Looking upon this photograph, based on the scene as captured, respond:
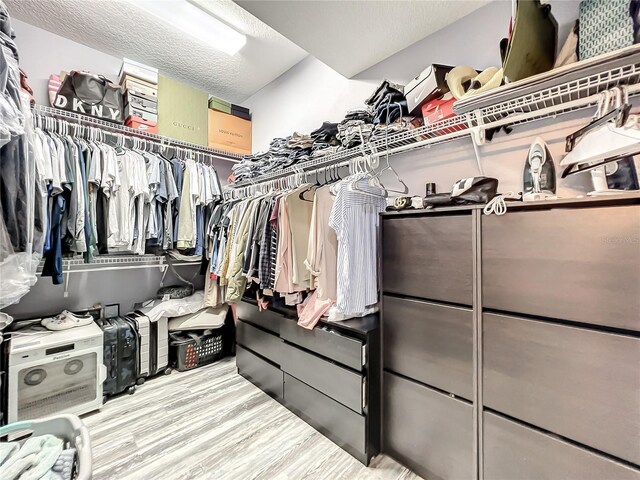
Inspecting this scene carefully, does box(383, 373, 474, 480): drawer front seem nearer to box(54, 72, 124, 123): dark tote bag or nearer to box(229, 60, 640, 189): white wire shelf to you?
box(229, 60, 640, 189): white wire shelf

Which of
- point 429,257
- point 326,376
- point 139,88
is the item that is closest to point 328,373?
point 326,376

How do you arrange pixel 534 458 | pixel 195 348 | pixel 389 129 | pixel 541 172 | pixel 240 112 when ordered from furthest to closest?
pixel 240 112
pixel 195 348
pixel 389 129
pixel 541 172
pixel 534 458

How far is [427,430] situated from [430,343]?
1.46 feet

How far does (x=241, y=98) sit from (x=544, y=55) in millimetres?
2996

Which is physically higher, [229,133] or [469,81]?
[229,133]

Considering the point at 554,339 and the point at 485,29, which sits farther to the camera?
the point at 485,29

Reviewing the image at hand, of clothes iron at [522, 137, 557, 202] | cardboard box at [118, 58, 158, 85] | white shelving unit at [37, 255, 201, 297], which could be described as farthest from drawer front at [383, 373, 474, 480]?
cardboard box at [118, 58, 158, 85]

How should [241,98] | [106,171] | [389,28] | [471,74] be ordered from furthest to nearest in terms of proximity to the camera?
1. [241,98]
2. [106,171]
3. [389,28]
4. [471,74]

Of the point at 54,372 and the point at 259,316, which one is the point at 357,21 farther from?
the point at 54,372

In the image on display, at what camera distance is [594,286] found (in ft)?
3.05

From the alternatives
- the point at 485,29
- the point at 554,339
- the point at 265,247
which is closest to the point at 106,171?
the point at 265,247

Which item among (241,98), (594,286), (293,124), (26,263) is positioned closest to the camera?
(594,286)

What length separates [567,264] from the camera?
38.5 inches

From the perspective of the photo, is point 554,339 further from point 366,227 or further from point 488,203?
point 366,227
